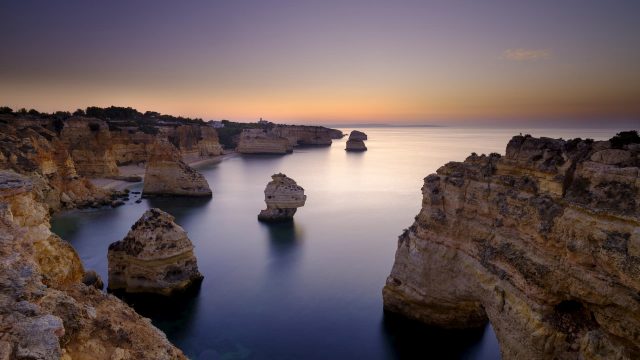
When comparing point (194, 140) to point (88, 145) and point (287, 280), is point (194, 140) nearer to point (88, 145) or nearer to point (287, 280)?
point (88, 145)

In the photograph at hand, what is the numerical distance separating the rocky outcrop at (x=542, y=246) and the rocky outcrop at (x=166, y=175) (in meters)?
30.0

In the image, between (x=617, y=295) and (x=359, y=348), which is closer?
(x=617, y=295)

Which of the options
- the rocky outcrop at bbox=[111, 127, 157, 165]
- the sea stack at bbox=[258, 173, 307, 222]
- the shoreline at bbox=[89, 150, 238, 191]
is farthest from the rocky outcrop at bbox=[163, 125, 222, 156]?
the sea stack at bbox=[258, 173, 307, 222]

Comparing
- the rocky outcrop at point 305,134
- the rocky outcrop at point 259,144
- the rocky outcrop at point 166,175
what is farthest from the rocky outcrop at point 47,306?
the rocky outcrop at point 305,134

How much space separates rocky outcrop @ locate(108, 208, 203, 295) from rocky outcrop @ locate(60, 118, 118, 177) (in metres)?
30.0

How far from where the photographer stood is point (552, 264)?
8.33 m

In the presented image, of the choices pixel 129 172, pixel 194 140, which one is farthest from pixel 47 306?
pixel 194 140

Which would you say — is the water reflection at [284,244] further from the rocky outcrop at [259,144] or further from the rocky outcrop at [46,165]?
the rocky outcrop at [259,144]

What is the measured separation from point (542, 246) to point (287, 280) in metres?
13.7

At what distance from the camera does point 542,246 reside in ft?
28.5

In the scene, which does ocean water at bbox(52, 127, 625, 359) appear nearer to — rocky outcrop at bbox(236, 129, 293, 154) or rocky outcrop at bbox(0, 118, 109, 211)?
rocky outcrop at bbox(0, 118, 109, 211)

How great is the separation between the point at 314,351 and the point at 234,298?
5.53 meters

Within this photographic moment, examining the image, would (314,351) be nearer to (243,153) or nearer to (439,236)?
(439,236)

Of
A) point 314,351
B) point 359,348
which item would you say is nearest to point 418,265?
point 359,348
